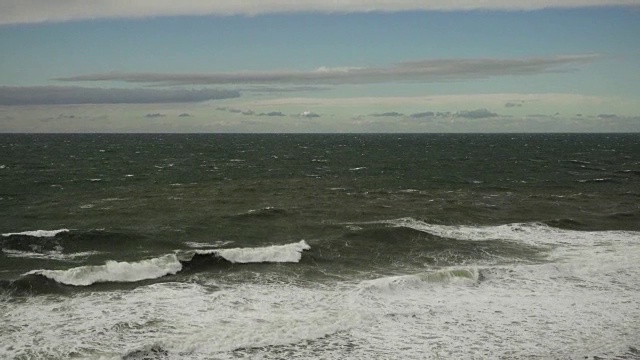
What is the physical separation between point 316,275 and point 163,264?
5779 millimetres

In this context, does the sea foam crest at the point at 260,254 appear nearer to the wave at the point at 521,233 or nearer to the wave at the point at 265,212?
the wave at the point at 521,233

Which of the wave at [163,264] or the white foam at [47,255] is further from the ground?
the wave at [163,264]

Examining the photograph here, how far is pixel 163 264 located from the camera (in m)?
20.6

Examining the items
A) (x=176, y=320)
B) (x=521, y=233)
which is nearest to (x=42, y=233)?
(x=176, y=320)

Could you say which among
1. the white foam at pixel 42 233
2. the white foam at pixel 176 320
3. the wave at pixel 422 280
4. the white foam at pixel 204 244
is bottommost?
the white foam at pixel 176 320

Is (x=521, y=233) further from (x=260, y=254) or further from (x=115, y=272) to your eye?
(x=115, y=272)

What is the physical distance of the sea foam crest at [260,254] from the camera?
22000mm

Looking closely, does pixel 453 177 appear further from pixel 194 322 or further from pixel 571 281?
pixel 194 322

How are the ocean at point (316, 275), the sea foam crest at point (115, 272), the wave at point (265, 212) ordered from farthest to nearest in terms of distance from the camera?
1. the wave at point (265, 212)
2. the sea foam crest at point (115, 272)
3. the ocean at point (316, 275)

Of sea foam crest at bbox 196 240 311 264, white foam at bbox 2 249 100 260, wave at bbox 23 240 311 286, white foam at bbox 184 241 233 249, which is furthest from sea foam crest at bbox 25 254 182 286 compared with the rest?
white foam at bbox 184 241 233 249

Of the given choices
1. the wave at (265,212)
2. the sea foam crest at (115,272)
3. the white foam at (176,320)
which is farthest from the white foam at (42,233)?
the wave at (265,212)

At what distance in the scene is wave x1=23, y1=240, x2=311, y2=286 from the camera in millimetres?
18812

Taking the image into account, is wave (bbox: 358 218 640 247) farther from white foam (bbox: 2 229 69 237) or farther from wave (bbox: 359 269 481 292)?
white foam (bbox: 2 229 69 237)

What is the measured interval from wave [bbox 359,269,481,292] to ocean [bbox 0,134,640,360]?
68mm
